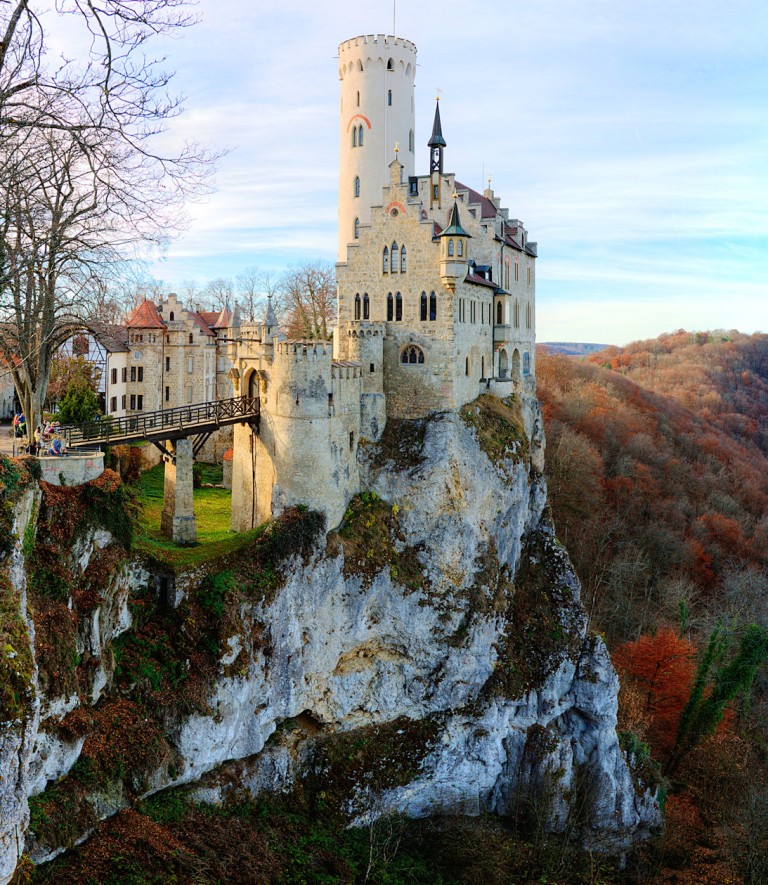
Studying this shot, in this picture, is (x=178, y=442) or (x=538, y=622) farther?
(x=538, y=622)

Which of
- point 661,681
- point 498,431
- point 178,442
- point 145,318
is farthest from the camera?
point 145,318

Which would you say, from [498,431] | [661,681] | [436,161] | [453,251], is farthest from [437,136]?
[661,681]

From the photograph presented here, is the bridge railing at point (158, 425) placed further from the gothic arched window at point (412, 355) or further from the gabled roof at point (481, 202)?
the gabled roof at point (481, 202)

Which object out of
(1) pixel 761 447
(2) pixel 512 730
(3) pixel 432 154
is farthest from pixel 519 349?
(1) pixel 761 447

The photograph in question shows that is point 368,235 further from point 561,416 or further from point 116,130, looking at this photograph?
point 561,416

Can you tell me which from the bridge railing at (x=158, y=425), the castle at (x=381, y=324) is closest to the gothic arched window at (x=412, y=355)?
the castle at (x=381, y=324)

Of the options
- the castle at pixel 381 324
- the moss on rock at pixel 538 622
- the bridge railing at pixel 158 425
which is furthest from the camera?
the moss on rock at pixel 538 622

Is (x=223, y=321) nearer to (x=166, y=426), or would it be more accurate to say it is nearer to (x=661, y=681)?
(x=166, y=426)
